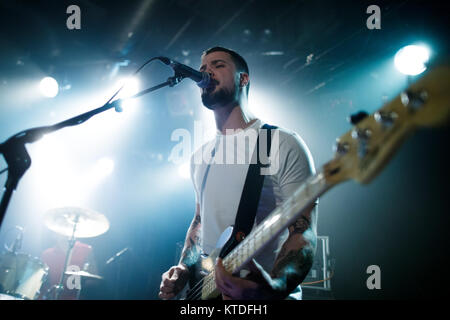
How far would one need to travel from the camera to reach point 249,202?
84.1 inches

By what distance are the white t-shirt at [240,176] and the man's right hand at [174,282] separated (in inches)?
10.2

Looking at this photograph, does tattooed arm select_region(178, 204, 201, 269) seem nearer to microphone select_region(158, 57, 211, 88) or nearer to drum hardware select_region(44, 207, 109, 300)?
microphone select_region(158, 57, 211, 88)

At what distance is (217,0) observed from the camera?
502cm

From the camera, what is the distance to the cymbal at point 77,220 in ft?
19.5

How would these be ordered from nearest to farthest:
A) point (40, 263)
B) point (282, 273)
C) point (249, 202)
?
point (282, 273)
point (249, 202)
point (40, 263)

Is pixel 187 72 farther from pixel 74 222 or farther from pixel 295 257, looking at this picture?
pixel 74 222

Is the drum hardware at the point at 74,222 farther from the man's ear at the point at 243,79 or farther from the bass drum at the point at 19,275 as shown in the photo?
the man's ear at the point at 243,79

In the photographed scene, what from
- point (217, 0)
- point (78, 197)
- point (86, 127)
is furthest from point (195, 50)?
point (78, 197)

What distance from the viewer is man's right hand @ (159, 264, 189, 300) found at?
219cm

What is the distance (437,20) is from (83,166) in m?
8.04

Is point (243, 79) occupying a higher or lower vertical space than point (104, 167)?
lower

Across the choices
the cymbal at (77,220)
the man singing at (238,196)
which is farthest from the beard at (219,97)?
the cymbal at (77,220)

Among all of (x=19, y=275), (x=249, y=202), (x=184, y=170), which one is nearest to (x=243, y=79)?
(x=249, y=202)

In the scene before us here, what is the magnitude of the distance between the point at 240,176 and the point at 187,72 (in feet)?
2.98
